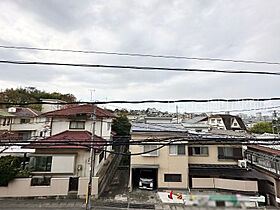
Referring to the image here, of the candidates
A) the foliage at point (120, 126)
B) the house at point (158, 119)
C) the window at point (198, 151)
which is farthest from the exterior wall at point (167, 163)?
the foliage at point (120, 126)

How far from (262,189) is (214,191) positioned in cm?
378

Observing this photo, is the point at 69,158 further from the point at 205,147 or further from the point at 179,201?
the point at 205,147

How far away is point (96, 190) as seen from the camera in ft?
35.1

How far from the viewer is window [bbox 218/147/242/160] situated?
13235 millimetres

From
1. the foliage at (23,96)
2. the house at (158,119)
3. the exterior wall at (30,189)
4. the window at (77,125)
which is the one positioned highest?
the foliage at (23,96)

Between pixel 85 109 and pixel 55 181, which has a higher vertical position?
pixel 85 109

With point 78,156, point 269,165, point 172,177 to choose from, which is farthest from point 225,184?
point 78,156

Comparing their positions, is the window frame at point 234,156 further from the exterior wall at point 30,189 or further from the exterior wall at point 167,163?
Answer: the exterior wall at point 30,189

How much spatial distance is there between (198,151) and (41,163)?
44.1 ft

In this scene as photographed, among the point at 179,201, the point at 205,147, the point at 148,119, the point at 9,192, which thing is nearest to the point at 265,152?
the point at 205,147

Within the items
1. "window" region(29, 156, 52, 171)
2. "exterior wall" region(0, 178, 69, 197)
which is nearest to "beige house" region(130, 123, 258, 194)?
"exterior wall" region(0, 178, 69, 197)

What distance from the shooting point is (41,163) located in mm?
11375

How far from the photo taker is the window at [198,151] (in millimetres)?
13464

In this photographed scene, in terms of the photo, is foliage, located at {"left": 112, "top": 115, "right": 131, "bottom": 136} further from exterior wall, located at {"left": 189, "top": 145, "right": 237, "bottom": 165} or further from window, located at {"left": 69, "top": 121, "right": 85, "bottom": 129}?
exterior wall, located at {"left": 189, "top": 145, "right": 237, "bottom": 165}
